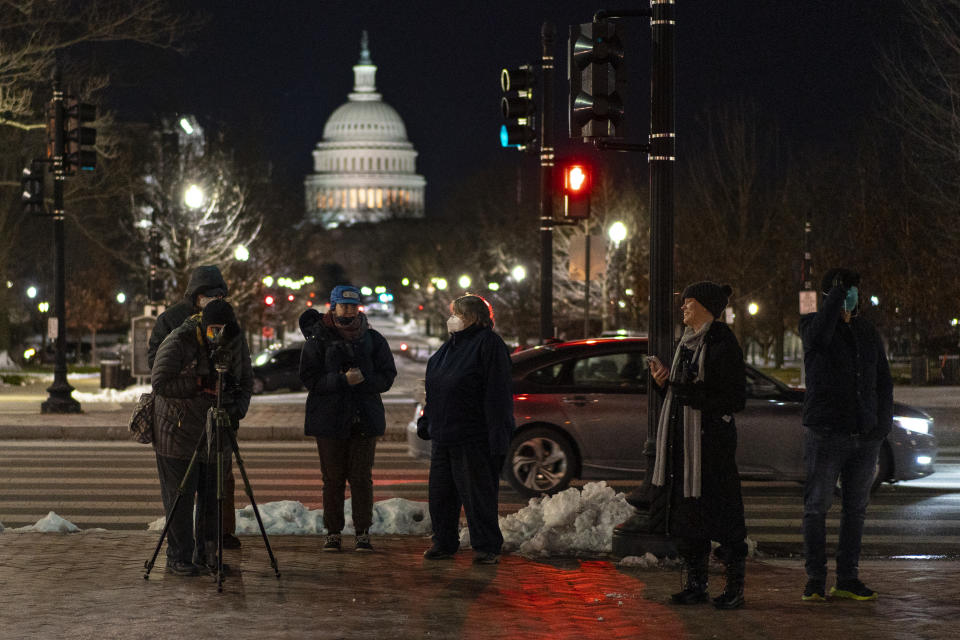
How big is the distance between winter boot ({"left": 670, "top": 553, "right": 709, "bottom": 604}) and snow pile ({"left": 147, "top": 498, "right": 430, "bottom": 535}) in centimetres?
325

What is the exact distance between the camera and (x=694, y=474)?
27.6 feet

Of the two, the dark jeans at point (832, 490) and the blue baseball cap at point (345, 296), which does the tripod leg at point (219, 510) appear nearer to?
the blue baseball cap at point (345, 296)

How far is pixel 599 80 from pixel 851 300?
3.21m

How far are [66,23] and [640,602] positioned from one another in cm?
3055

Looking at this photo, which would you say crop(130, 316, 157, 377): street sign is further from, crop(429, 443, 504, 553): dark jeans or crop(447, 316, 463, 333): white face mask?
crop(447, 316, 463, 333): white face mask

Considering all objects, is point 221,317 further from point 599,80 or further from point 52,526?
point 599,80

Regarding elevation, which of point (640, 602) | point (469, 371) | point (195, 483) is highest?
point (469, 371)

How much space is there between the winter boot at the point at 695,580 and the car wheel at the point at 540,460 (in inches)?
231

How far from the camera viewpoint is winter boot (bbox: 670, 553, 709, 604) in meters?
8.50

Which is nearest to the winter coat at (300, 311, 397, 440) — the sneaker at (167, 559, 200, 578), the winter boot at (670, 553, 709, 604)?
the sneaker at (167, 559, 200, 578)

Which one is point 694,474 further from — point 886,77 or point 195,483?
point 886,77

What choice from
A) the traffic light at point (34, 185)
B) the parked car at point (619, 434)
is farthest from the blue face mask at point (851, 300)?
the traffic light at point (34, 185)

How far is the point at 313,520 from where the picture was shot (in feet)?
37.5

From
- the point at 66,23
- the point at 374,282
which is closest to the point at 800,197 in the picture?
the point at 66,23
